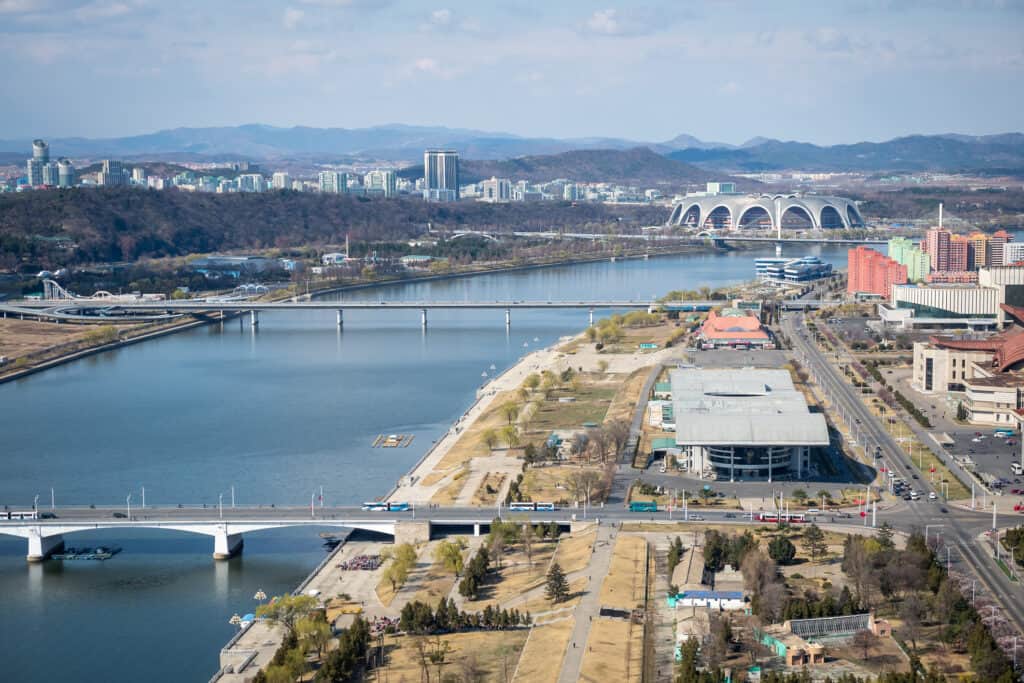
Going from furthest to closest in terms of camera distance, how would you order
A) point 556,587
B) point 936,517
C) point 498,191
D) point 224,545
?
point 498,191 → point 936,517 → point 224,545 → point 556,587

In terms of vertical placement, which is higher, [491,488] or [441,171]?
[441,171]

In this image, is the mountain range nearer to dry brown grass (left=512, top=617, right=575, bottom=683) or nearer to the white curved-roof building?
the white curved-roof building

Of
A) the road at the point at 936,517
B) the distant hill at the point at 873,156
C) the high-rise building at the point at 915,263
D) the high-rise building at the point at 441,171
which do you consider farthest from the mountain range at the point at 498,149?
the road at the point at 936,517

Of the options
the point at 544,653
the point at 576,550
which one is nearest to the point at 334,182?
the point at 576,550

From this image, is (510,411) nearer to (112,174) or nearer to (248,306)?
(248,306)

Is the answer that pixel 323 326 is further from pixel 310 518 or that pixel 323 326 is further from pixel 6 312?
pixel 310 518

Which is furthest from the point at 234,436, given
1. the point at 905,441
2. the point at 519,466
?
the point at 905,441
